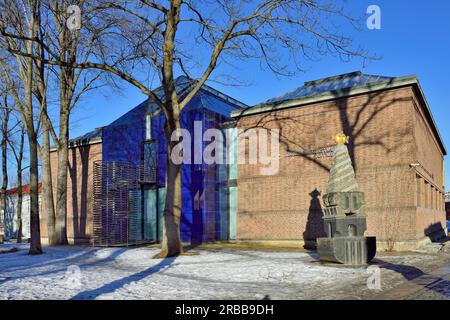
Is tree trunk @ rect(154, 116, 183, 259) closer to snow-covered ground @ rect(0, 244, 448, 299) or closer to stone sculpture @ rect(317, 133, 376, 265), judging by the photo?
snow-covered ground @ rect(0, 244, 448, 299)

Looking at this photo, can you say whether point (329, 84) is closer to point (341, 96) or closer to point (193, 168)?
point (341, 96)

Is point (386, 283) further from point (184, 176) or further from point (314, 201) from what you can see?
point (184, 176)

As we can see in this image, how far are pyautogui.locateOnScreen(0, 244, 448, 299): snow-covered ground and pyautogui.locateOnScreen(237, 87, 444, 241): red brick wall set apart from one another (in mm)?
5187

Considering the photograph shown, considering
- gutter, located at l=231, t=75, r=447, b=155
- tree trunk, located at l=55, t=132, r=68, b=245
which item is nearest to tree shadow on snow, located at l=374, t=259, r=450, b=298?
gutter, located at l=231, t=75, r=447, b=155

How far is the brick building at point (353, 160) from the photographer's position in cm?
2067

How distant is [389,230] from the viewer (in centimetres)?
2062

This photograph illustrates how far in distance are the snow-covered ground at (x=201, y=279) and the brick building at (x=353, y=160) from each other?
5226mm

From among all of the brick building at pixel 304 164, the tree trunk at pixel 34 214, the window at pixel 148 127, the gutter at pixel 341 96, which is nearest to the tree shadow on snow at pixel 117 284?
the tree trunk at pixel 34 214

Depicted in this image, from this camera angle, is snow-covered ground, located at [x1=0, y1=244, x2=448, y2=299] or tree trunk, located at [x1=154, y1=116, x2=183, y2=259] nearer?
snow-covered ground, located at [x1=0, y1=244, x2=448, y2=299]

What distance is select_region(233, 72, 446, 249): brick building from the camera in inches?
814

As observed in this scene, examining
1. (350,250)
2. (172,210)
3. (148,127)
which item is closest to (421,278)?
(350,250)

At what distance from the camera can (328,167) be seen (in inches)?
898

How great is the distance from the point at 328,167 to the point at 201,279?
13.2 metres
